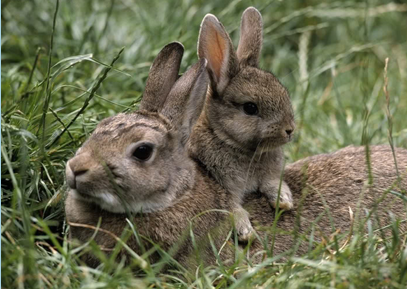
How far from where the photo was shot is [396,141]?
7023 mm

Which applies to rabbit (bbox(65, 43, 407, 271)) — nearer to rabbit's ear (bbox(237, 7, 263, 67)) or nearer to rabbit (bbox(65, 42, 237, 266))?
rabbit (bbox(65, 42, 237, 266))

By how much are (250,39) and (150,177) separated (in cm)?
168

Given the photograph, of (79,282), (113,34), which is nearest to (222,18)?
(113,34)

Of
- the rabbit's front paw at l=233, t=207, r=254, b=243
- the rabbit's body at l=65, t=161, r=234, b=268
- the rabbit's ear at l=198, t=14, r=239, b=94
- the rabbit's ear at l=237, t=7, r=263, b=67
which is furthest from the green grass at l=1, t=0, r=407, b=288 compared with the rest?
the rabbit's ear at l=237, t=7, r=263, b=67

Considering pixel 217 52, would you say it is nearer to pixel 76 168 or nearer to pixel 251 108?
pixel 251 108

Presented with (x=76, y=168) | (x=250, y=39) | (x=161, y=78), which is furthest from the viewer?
(x=250, y=39)

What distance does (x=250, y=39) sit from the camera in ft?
20.0

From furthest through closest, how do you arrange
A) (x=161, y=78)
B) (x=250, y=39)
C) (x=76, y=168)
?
1. (x=250, y=39)
2. (x=161, y=78)
3. (x=76, y=168)

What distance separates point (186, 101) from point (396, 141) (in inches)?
96.1

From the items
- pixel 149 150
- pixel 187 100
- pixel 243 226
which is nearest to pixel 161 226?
pixel 149 150

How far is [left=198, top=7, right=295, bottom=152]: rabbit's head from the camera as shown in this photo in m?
5.59

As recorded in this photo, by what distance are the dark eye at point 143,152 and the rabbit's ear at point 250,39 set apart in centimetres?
132

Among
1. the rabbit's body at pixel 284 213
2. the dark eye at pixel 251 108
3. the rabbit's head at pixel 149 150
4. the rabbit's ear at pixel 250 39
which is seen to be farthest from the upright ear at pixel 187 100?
the rabbit's ear at pixel 250 39

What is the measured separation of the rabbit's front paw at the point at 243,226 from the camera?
5262 mm
